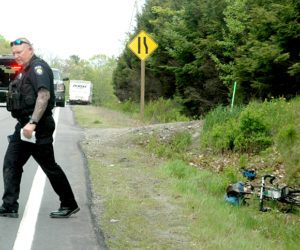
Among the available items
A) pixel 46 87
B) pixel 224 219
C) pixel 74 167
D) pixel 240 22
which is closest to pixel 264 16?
pixel 240 22

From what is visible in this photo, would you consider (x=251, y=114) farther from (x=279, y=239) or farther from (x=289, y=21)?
(x=279, y=239)

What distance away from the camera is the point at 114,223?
5445 mm

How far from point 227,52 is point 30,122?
38.7 ft

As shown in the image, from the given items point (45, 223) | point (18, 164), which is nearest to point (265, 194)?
point (45, 223)

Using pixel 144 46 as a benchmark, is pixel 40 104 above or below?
below

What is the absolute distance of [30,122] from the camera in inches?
201

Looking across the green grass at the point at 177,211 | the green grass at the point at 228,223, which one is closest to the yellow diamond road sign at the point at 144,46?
the green grass at the point at 177,211

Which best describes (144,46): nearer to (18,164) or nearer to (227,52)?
(227,52)

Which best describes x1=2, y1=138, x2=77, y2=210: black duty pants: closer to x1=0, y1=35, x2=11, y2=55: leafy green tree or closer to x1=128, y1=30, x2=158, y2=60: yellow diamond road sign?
x1=128, y1=30, x2=158, y2=60: yellow diamond road sign

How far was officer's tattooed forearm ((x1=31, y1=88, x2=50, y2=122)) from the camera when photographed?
510 centimetres

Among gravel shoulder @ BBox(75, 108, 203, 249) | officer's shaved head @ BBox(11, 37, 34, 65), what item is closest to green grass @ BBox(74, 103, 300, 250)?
gravel shoulder @ BBox(75, 108, 203, 249)

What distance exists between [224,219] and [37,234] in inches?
88.5

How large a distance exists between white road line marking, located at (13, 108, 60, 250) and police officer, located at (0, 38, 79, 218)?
0.68ft

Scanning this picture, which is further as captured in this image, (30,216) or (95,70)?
(95,70)
